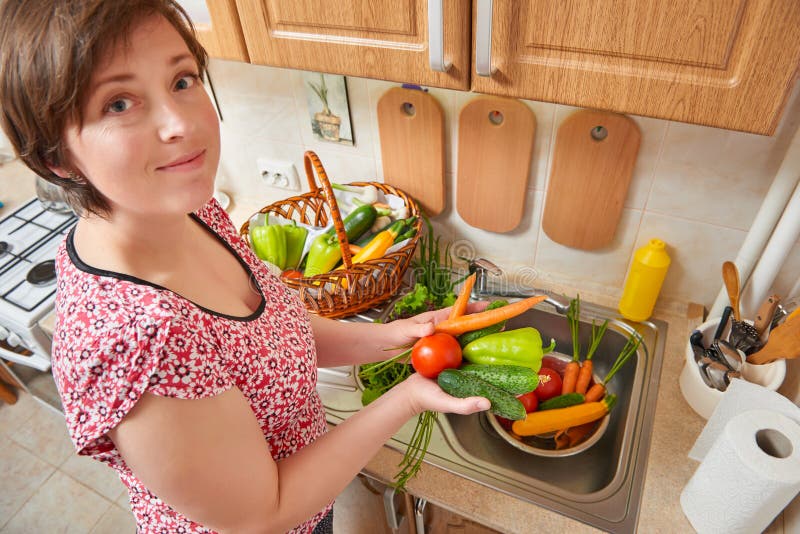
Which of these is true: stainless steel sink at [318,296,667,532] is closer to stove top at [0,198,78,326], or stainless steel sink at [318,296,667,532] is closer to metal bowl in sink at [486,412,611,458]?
metal bowl in sink at [486,412,611,458]

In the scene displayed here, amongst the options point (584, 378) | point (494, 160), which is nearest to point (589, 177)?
point (494, 160)

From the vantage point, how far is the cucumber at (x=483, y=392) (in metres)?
0.73

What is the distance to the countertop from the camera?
0.80 metres

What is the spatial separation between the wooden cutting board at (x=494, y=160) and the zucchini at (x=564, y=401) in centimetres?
39

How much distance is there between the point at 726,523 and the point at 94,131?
94cm

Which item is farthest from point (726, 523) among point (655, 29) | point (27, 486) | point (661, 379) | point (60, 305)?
point (27, 486)

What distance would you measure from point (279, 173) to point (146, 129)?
94 centimetres

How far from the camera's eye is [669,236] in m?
1.05

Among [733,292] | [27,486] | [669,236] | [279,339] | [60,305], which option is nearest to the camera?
[60,305]

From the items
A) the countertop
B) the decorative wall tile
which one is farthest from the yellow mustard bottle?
the countertop

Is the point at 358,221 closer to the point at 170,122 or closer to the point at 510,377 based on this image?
the point at 510,377

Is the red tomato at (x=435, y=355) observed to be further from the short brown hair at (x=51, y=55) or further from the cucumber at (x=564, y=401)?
the short brown hair at (x=51, y=55)

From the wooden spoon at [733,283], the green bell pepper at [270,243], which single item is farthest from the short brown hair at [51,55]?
the wooden spoon at [733,283]

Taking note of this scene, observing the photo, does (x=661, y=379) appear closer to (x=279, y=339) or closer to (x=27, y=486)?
(x=279, y=339)
